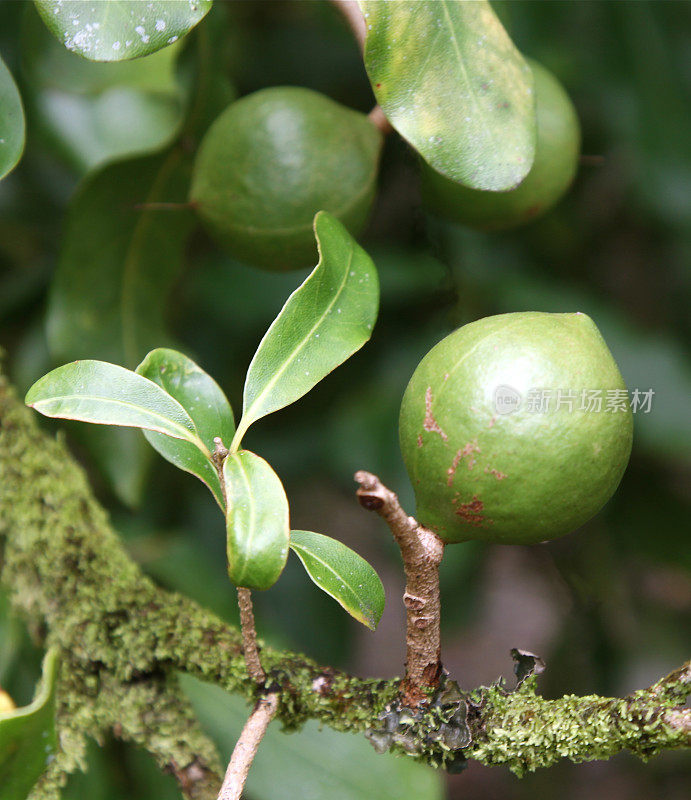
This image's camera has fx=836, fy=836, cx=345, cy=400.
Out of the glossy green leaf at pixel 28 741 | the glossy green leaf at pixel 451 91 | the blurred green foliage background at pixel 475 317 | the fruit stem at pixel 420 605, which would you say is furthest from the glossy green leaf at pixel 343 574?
the blurred green foliage background at pixel 475 317

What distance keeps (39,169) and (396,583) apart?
1.48 m


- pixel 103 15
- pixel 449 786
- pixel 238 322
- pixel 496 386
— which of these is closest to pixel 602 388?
pixel 496 386

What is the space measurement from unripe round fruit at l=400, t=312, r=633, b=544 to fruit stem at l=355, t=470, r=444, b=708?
0.03 m

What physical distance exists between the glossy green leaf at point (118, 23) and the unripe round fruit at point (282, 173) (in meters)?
0.16

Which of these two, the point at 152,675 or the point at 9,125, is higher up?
the point at 9,125

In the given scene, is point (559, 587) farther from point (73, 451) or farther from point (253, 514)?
point (253, 514)

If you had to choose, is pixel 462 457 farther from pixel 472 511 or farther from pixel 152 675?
pixel 152 675

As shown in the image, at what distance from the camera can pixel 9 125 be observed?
0.70 meters

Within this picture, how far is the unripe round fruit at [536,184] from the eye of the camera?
0.84 meters

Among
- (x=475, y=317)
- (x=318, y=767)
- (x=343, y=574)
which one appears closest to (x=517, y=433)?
(x=343, y=574)

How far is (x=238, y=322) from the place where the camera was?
4.53 feet

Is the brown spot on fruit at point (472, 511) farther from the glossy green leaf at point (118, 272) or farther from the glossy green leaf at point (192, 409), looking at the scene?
the glossy green leaf at point (118, 272)

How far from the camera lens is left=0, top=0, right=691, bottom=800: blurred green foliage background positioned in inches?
51.0

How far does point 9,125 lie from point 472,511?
50 cm
